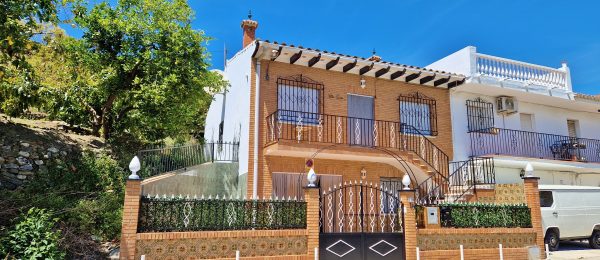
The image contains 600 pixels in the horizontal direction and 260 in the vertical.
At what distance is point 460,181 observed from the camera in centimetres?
1530

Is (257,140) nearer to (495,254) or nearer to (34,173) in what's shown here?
(34,173)

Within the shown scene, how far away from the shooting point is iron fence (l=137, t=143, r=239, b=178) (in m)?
14.7

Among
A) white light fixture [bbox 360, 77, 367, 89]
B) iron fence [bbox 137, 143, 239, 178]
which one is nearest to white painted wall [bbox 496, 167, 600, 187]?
white light fixture [bbox 360, 77, 367, 89]

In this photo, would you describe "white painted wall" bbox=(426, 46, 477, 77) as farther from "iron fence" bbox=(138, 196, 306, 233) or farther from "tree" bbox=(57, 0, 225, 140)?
"iron fence" bbox=(138, 196, 306, 233)

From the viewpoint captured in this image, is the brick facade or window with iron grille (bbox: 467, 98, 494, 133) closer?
the brick facade

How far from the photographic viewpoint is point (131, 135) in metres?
17.3

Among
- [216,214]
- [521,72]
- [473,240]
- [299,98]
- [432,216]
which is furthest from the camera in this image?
[521,72]

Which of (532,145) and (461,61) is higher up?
(461,61)

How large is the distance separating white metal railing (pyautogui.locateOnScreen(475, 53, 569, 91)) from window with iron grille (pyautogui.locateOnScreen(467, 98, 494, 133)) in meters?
1.22

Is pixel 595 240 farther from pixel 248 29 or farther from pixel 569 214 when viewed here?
pixel 248 29

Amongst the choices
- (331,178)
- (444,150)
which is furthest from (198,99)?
(444,150)

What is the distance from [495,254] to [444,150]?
5.31 meters

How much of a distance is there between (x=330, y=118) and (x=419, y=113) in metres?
3.87

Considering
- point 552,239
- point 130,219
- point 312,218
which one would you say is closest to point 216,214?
point 130,219
